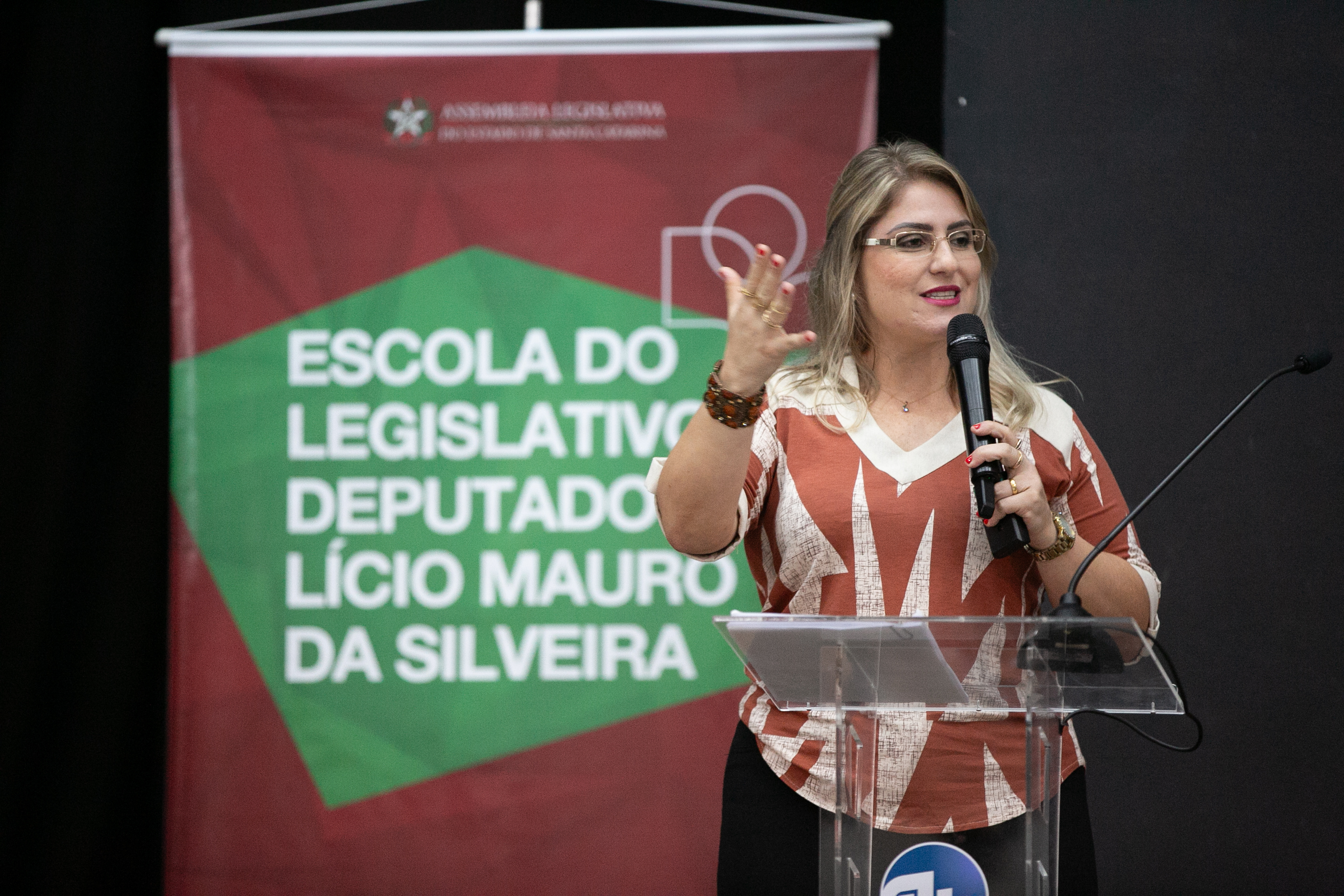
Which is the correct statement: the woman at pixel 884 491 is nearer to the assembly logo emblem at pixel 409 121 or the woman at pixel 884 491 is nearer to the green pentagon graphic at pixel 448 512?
the green pentagon graphic at pixel 448 512

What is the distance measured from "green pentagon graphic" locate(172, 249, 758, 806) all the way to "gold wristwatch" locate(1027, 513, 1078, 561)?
55.3 inches

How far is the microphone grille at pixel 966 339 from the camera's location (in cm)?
153

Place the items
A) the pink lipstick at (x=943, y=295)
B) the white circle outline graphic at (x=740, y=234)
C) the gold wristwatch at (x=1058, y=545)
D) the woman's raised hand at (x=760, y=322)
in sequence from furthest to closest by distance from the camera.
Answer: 1. the white circle outline graphic at (x=740, y=234)
2. the pink lipstick at (x=943, y=295)
3. the gold wristwatch at (x=1058, y=545)
4. the woman's raised hand at (x=760, y=322)

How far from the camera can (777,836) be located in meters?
1.60

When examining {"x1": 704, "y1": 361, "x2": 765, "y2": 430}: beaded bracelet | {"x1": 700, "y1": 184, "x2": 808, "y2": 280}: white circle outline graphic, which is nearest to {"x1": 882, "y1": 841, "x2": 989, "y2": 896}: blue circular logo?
{"x1": 704, "y1": 361, "x2": 765, "y2": 430}: beaded bracelet

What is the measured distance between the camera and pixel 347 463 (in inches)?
115

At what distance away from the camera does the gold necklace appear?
5.68ft

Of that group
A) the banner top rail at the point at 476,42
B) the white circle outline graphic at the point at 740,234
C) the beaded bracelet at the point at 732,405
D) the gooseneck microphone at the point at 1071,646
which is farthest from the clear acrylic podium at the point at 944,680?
the banner top rail at the point at 476,42

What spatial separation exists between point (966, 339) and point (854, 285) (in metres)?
0.28

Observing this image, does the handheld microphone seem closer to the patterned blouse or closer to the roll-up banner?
the patterned blouse

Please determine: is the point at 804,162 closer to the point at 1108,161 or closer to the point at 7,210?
the point at 1108,161

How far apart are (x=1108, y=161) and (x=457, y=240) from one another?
5.09 ft

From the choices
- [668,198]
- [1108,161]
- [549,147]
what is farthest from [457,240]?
[1108,161]

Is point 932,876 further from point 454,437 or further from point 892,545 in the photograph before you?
point 454,437
